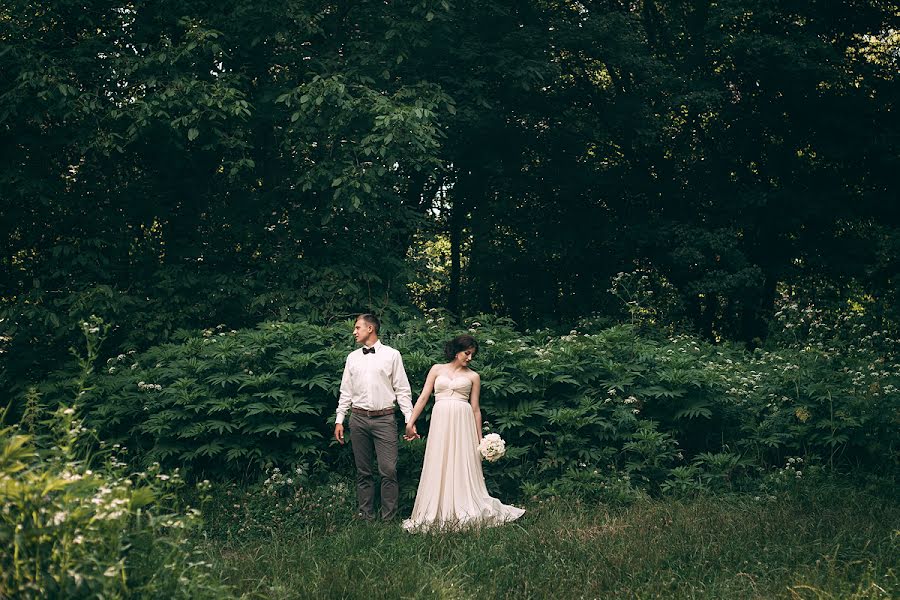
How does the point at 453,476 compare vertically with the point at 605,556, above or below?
above

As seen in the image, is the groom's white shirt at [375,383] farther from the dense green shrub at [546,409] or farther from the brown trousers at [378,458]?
the dense green shrub at [546,409]

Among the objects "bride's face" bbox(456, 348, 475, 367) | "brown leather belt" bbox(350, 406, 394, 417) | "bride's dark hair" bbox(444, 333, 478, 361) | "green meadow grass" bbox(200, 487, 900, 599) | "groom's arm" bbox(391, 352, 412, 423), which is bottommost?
"green meadow grass" bbox(200, 487, 900, 599)

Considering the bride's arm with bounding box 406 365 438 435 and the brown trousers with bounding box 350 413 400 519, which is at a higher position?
the bride's arm with bounding box 406 365 438 435

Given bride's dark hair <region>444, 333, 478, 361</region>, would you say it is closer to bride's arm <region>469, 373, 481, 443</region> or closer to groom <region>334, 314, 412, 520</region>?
bride's arm <region>469, 373, 481, 443</region>

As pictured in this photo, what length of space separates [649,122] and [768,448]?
406 inches

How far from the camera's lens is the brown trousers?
8.66m

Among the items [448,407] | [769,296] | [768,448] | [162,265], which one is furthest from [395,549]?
[769,296]

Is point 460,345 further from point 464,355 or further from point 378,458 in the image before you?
point 378,458

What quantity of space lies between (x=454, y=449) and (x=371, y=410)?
93 centimetres

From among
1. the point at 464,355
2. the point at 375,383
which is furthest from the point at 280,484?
the point at 464,355

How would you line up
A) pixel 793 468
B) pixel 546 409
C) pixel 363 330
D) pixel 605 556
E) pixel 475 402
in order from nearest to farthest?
pixel 605 556 < pixel 363 330 < pixel 475 402 < pixel 793 468 < pixel 546 409

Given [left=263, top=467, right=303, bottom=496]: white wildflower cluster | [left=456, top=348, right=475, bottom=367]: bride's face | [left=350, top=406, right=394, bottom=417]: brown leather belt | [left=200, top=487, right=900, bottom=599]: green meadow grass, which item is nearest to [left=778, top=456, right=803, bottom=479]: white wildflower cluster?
[left=200, top=487, right=900, bottom=599]: green meadow grass

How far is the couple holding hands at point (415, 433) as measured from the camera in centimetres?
865

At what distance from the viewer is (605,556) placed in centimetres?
669
